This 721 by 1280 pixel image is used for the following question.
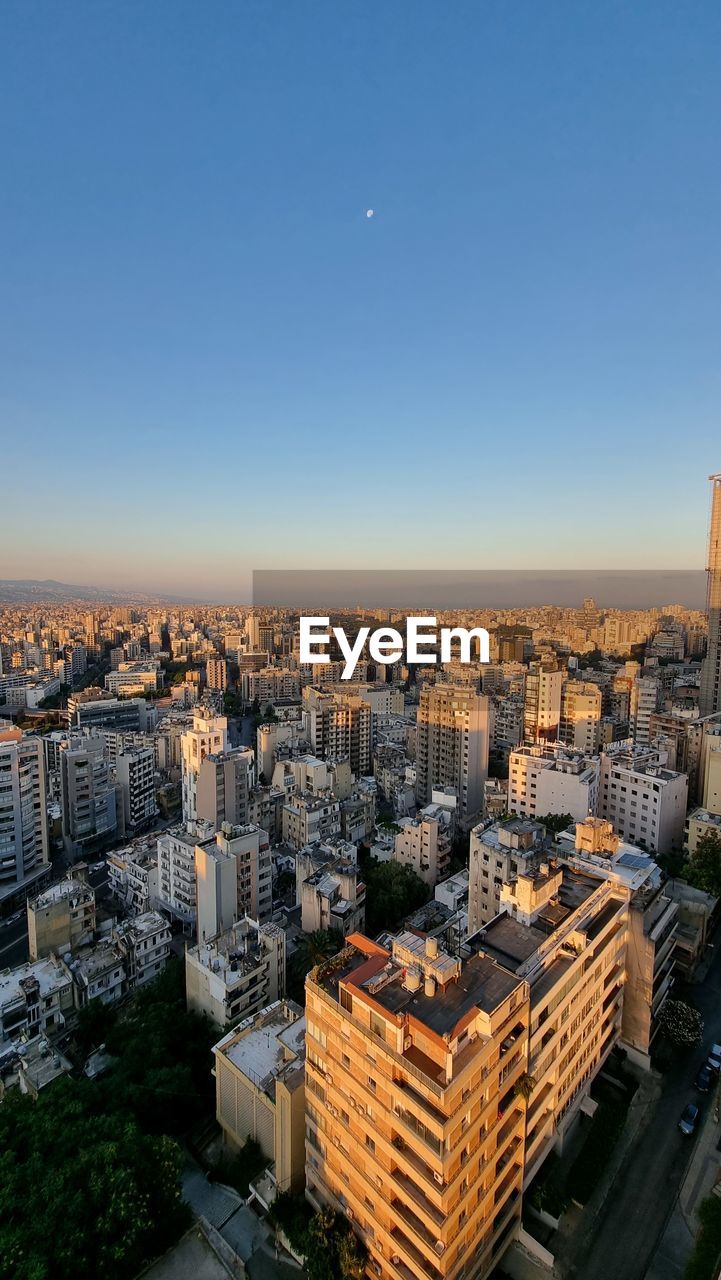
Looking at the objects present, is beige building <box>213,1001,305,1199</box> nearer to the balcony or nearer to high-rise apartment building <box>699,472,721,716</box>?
the balcony

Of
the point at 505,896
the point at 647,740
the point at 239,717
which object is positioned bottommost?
the point at 239,717

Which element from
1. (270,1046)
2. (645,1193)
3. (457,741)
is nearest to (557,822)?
(457,741)

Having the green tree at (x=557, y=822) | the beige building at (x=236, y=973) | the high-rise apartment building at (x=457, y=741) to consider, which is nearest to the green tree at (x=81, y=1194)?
the beige building at (x=236, y=973)

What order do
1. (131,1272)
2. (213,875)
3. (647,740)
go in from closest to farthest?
(131,1272) → (213,875) → (647,740)

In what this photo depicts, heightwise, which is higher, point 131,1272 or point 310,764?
point 310,764

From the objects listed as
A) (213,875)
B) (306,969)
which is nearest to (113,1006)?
(213,875)

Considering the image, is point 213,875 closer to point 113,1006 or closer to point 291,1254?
point 113,1006
